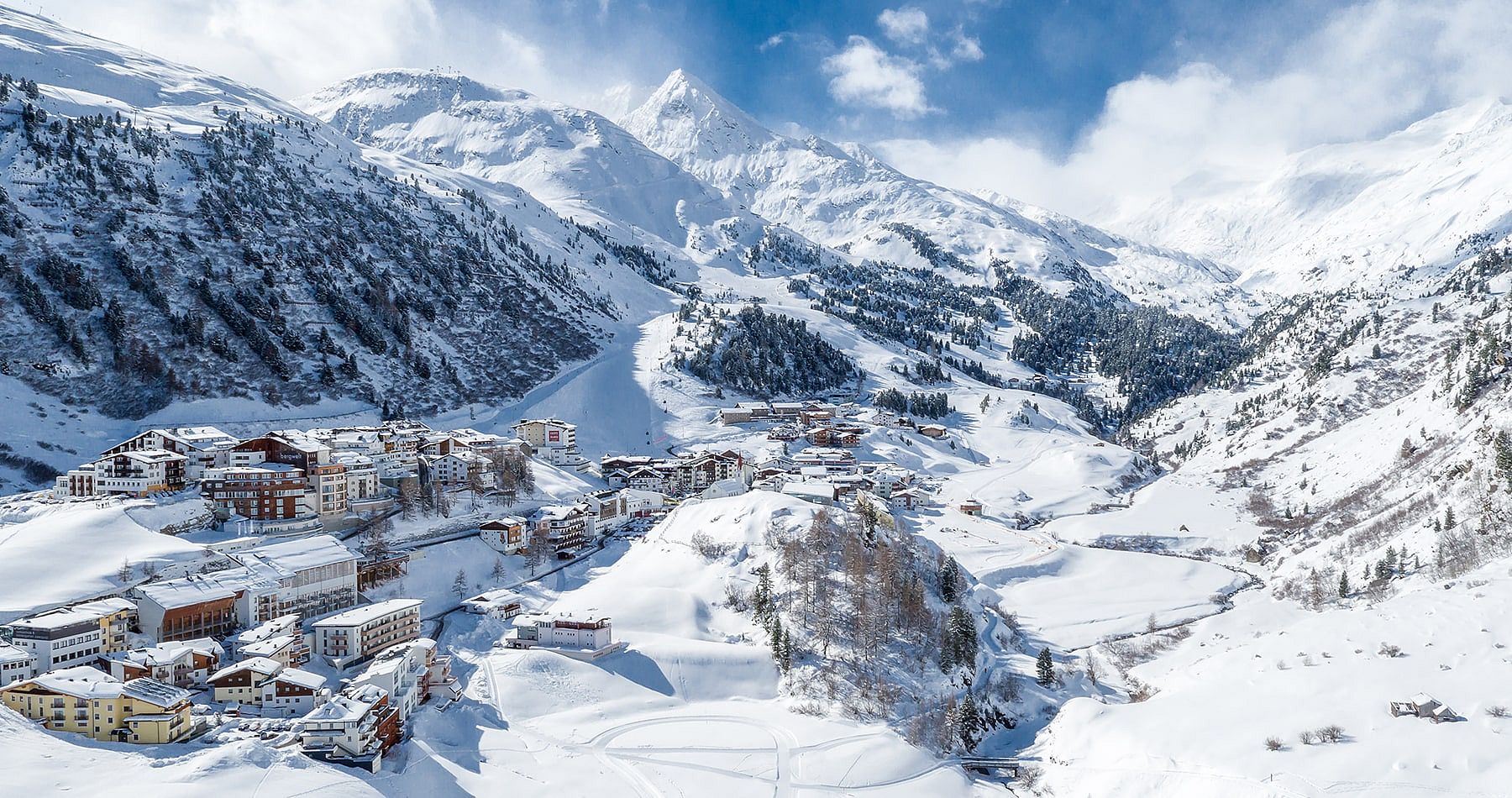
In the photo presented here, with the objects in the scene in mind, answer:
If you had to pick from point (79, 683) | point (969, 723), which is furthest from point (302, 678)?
point (969, 723)

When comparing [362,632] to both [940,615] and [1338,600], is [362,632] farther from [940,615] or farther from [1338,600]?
[1338,600]

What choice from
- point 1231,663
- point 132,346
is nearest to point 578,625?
point 1231,663

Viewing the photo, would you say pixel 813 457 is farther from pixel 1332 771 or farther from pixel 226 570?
pixel 1332 771

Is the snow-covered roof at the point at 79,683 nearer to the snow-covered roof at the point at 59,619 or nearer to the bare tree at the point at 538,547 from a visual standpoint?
the snow-covered roof at the point at 59,619

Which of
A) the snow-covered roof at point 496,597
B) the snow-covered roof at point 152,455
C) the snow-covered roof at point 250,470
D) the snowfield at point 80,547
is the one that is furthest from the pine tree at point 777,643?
the snow-covered roof at point 152,455

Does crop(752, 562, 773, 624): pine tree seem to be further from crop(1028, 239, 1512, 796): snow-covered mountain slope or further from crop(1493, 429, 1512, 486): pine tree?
crop(1493, 429, 1512, 486): pine tree
